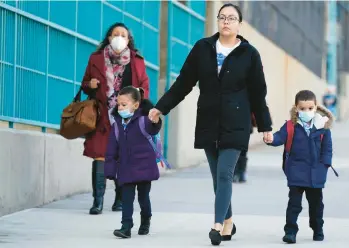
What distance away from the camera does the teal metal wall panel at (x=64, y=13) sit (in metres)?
14.5

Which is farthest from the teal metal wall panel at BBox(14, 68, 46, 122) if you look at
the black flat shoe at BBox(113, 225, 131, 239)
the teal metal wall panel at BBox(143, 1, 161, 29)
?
the teal metal wall panel at BBox(143, 1, 161, 29)

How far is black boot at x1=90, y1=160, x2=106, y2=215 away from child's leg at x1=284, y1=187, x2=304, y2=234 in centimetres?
270

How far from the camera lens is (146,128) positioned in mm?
11086

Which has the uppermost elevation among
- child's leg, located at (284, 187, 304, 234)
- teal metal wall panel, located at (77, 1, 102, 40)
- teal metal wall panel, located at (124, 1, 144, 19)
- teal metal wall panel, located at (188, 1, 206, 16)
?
teal metal wall panel, located at (188, 1, 206, 16)

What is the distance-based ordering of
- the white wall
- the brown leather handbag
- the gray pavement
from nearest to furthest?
1. the gray pavement
2. the white wall
3. the brown leather handbag

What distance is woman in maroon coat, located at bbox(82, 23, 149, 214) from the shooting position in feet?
42.4

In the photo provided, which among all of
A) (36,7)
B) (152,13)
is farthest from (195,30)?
(36,7)

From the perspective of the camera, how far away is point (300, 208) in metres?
10.8

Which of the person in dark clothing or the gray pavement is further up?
the person in dark clothing

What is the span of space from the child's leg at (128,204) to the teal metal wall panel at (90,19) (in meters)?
5.02

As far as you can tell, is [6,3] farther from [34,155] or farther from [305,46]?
[305,46]

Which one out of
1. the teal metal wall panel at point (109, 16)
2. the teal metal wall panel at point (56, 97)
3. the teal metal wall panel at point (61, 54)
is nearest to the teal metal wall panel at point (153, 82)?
the teal metal wall panel at point (109, 16)

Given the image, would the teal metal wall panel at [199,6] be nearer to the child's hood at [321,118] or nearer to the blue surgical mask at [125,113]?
the blue surgical mask at [125,113]

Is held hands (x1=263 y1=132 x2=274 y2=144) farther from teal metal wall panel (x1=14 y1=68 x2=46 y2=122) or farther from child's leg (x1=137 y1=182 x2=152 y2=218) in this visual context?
teal metal wall panel (x1=14 y1=68 x2=46 y2=122)
